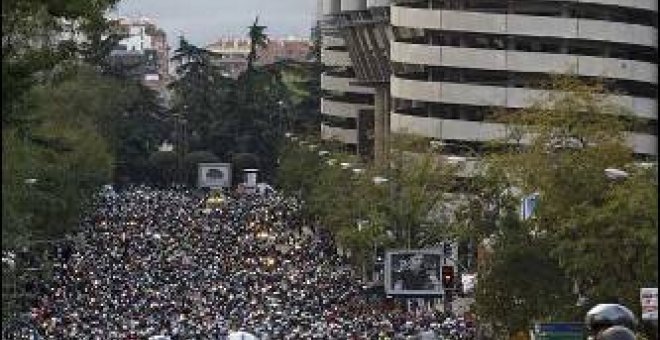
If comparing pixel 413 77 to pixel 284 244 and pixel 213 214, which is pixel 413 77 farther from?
pixel 213 214

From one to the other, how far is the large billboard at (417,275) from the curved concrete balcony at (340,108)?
246 ft

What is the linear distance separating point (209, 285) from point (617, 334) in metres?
64.9

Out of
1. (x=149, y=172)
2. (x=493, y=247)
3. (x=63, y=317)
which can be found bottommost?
(x=149, y=172)

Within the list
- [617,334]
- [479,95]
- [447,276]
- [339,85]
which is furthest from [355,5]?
[617,334]

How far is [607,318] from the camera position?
456 inches

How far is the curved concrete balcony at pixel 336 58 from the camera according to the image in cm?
14306

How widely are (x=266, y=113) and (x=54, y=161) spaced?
3702 inches

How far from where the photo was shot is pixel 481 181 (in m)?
62.4

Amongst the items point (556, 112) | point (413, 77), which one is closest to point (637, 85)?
point (413, 77)

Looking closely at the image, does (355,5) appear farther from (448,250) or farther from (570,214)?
(570,214)

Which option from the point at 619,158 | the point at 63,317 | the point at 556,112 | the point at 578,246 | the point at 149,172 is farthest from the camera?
the point at 149,172

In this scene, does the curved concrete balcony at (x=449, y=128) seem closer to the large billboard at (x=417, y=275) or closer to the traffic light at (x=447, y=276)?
the large billboard at (x=417, y=275)

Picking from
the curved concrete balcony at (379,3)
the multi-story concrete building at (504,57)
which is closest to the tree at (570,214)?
Answer: the multi-story concrete building at (504,57)

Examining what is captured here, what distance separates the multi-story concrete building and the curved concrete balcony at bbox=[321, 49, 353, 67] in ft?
137
